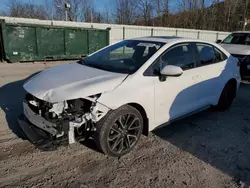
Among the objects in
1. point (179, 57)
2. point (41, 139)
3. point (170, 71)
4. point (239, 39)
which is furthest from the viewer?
point (239, 39)

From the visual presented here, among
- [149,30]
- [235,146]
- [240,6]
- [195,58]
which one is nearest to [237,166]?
[235,146]

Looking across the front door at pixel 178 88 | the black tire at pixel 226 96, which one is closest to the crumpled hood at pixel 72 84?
the front door at pixel 178 88

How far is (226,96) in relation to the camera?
4.79 metres

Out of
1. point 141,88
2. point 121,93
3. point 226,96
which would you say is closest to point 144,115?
point 141,88

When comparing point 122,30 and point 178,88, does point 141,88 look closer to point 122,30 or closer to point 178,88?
point 178,88

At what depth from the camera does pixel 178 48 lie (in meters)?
3.67

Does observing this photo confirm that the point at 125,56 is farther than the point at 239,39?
No

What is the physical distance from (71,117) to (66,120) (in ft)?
0.22

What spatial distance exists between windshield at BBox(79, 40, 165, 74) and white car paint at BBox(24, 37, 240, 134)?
0.43 feet

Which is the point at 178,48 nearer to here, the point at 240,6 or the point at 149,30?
the point at 149,30

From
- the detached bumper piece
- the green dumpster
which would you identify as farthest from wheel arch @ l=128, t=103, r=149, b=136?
the green dumpster

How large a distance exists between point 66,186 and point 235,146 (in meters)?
2.53

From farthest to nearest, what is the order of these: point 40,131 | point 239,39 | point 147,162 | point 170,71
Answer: point 239,39
point 170,71
point 147,162
point 40,131

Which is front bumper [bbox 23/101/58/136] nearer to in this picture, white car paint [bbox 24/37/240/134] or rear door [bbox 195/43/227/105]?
white car paint [bbox 24/37/240/134]
